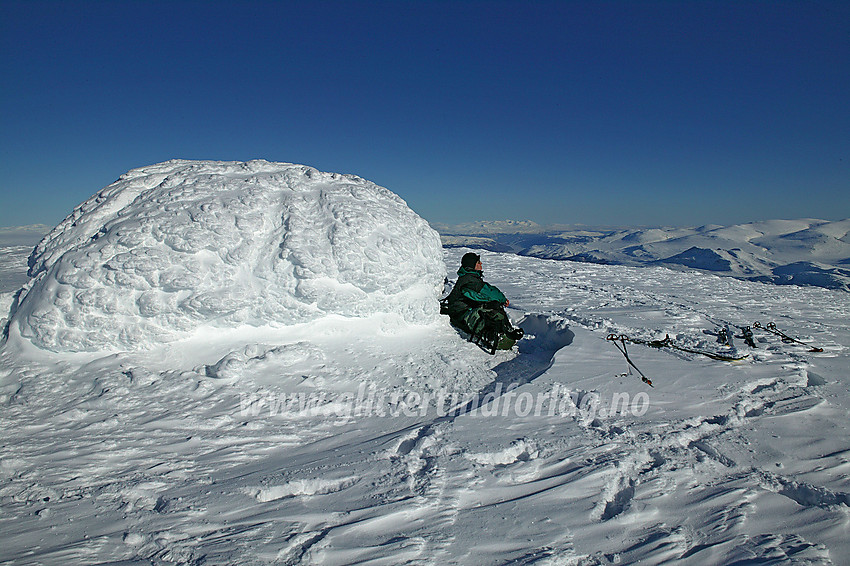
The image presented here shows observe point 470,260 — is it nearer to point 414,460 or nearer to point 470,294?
point 470,294

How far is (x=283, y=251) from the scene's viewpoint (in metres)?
5.39

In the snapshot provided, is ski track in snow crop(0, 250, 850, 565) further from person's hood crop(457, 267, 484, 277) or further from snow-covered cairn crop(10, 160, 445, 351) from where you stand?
person's hood crop(457, 267, 484, 277)

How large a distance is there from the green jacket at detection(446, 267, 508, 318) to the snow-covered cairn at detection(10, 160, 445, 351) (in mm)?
455

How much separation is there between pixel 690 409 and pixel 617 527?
2108 millimetres

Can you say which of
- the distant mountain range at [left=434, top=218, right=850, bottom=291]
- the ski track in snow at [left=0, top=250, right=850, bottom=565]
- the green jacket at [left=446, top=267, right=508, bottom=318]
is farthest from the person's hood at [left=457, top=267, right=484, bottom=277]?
the distant mountain range at [left=434, top=218, right=850, bottom=291]

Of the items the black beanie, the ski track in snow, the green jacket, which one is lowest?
the ski track in snow

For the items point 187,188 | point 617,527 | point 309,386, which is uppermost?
point 187,188

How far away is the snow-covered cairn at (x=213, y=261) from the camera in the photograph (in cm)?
479

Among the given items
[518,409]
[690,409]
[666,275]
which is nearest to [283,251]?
[518,409]

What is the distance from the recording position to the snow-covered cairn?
479cm

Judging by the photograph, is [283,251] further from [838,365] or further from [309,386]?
[838,365]

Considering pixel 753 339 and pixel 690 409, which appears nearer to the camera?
pixel 690 409

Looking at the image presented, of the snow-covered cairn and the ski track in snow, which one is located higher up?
the snow-covered cairn

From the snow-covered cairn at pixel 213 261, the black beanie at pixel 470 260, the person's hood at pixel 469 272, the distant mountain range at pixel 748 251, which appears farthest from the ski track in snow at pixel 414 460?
the distant mountain range at pixel 748 251
